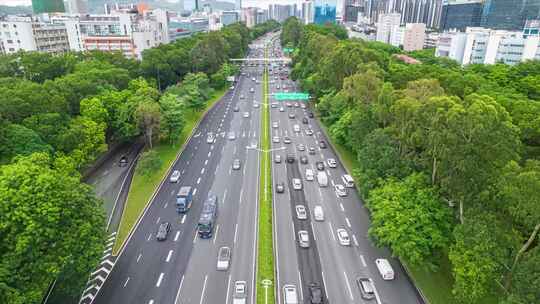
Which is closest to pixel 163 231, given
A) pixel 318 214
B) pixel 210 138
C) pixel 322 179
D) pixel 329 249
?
pixel 318 214

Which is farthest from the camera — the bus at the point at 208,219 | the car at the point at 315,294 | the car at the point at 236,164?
the car at the point at 236,164

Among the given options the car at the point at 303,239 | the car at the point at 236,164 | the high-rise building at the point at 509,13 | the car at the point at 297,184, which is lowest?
the car at the point at 303,239

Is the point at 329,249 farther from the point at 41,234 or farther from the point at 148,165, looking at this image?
the point at 148,165

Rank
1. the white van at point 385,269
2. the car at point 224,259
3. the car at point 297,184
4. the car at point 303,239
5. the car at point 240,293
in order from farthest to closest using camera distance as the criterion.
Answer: the car at point 297,184, the car at point 303,239, the car at point 224,259, the white van at point 385,269, the car at point 240,293

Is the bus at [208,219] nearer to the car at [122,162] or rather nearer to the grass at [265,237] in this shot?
the grass at [265,237]

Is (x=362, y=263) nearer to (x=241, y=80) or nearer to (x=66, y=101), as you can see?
(x=66, y=101)

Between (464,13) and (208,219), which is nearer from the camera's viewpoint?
(208,219)

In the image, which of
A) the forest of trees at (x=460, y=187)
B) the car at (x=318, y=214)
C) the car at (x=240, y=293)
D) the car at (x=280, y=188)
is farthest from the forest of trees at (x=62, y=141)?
the forest of trees at (x=460, y=187)
